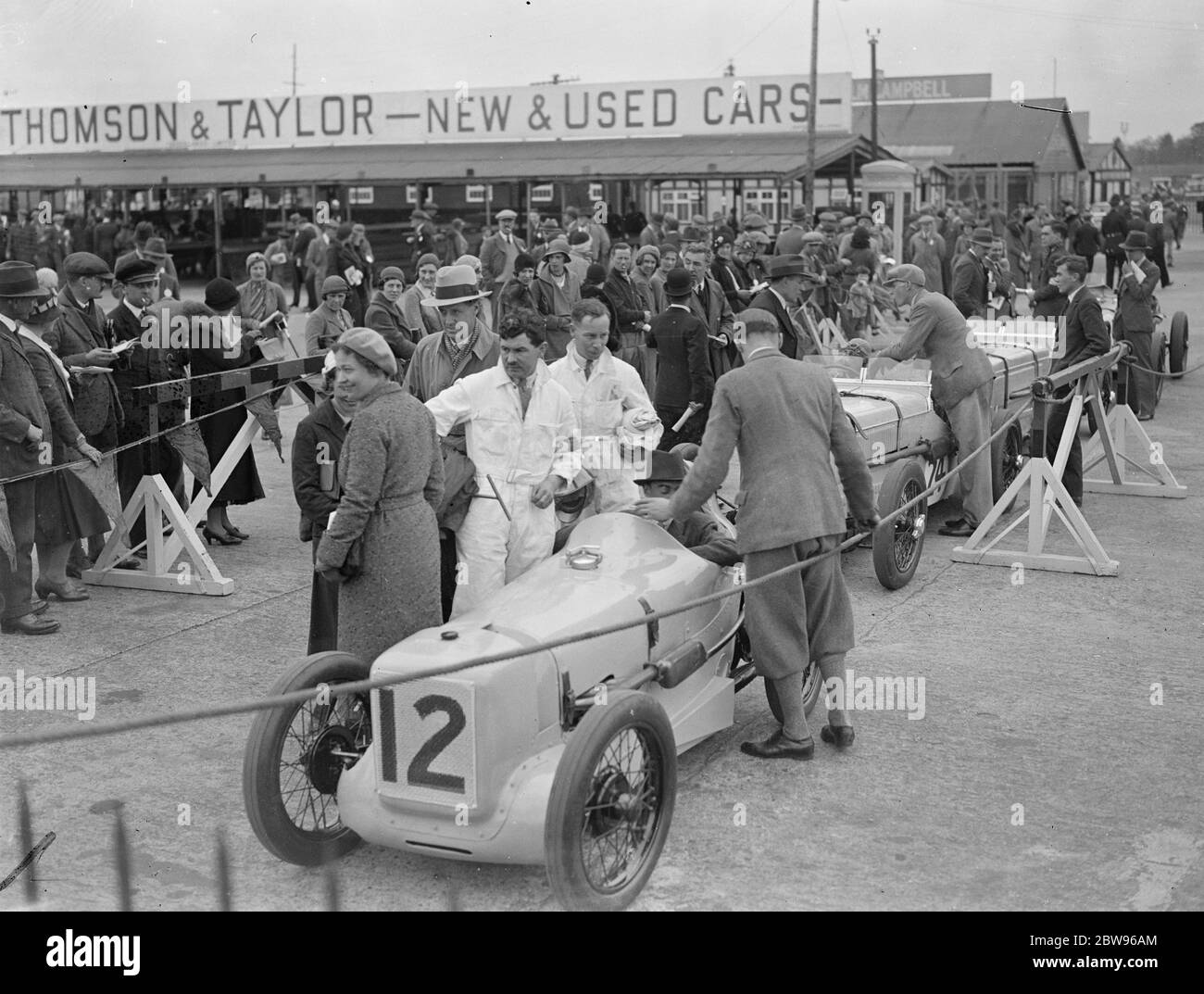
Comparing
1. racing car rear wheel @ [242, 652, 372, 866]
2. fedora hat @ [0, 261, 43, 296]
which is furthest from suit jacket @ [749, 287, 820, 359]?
racing car rear wheel @ [242, 652, 372, 866]

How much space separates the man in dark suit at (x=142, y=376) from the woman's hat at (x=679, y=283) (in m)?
3.88

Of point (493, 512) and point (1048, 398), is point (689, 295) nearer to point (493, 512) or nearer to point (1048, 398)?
point (1048, 398)

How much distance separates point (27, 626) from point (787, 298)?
185 inches

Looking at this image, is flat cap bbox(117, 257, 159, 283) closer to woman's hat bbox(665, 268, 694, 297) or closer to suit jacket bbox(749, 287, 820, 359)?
woman's hat bbox(665, 268, 694, 297)

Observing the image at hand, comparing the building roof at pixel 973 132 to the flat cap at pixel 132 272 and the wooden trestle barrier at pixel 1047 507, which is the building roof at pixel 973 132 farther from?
the flat cap at pixel 132 272

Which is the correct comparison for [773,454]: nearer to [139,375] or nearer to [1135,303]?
[139,375]

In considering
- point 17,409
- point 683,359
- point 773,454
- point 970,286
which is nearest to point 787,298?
point 683,359

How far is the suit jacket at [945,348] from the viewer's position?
9773mm

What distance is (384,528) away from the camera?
17.9ft
